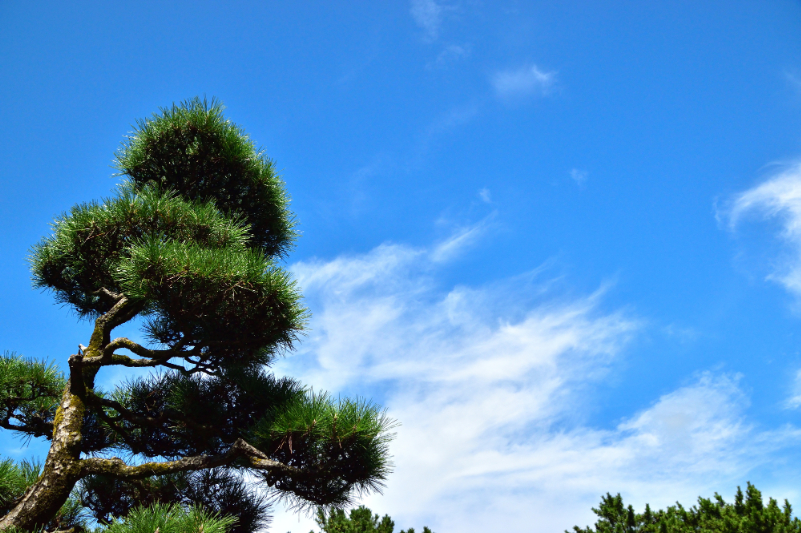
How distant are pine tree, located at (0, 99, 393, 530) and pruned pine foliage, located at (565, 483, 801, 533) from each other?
3.92 meters

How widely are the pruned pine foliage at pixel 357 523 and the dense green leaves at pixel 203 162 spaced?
387cm

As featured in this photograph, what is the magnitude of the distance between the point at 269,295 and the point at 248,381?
1.07 m

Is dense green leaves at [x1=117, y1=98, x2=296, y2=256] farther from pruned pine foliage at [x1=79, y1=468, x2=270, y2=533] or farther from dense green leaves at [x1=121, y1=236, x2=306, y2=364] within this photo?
pruned pine foliage at [x1=79, y1=468, x2=270, y2=533]

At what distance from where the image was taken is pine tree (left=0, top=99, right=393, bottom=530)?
3.83m

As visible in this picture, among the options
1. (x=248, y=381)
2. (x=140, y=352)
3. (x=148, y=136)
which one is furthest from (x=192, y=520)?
(x=148, y=136)

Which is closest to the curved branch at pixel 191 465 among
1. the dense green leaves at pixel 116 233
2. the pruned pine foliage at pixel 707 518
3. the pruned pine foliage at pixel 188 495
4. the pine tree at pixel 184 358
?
the pine tree at pixel 184 358

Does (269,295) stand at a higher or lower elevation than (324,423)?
higher

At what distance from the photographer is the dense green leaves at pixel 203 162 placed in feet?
17.0

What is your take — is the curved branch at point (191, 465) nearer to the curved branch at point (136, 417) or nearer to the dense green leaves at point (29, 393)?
the curved branch at point (136, 417)

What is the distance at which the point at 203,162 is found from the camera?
529cm

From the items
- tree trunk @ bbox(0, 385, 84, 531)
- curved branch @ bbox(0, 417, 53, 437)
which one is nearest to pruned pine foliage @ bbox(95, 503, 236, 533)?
tree trunk @ bbox(0, 385, 84, 531)

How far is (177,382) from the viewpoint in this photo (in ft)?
15.4

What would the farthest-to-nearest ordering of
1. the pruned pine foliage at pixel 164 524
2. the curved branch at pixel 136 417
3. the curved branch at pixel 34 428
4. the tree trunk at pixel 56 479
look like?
1. the curved branch at pixel 34 428
2. the curved branch at pixel 136 417
3. the tree trunk at pixel 56 479
4. the pruned pine foliage at pixel 164 524

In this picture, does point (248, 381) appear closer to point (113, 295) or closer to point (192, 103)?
point (113, 295)
